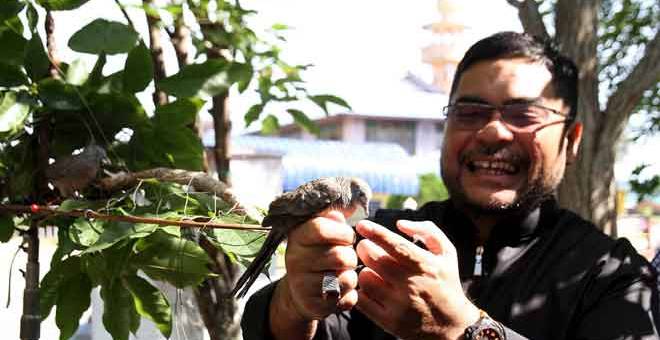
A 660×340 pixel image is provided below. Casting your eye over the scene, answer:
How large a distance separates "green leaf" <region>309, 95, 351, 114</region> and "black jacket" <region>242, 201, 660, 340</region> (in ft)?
2.02

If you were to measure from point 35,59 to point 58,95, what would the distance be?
9cm

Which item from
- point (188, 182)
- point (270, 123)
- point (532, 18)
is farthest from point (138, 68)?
point (532, 18)

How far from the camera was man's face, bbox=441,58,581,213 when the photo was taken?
1.55 meters

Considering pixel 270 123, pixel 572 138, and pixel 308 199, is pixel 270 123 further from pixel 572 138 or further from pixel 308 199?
pixel 308 199

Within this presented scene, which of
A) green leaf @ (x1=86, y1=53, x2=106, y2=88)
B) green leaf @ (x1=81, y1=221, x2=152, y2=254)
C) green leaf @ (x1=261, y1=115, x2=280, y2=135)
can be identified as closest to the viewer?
green leaf @ (x1=81, y1=221, x2=152, y2=254)

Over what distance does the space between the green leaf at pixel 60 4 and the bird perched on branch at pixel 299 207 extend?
787 millimetres

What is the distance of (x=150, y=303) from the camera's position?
1590 mm

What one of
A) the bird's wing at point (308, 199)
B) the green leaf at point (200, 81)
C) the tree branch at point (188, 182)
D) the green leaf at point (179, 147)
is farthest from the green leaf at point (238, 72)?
the bird's wing at point (308, 199)

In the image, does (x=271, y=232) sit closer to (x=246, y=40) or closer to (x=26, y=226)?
(x=26, y=226)

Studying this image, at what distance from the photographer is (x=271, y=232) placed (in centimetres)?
118

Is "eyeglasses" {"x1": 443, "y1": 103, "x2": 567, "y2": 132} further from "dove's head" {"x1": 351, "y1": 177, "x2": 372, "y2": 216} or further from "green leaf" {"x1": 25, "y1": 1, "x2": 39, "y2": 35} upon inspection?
"green leaf" {"x1": 25, "y1": 1, "x2": 39, "y2": 35}

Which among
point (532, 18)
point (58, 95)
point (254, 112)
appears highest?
point (532, 18)

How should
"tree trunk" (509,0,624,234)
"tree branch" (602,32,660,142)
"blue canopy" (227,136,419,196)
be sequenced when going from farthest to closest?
1. "blue canopy" (227,136,419,196)
2. "tree trunk" (509,0,624,234)
3. "tree branch" (602,32,660,142)

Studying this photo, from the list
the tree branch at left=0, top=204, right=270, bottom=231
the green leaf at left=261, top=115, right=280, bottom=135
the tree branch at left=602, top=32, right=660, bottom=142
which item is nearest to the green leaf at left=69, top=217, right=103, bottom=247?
the tree branch at left=0, top=204, right=270, bottom=231
